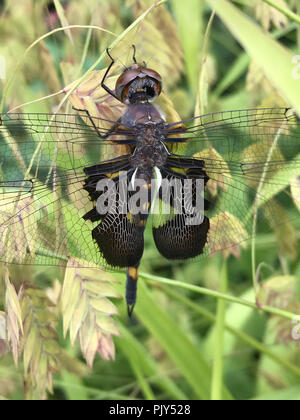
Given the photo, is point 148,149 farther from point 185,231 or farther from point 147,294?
point 147,294

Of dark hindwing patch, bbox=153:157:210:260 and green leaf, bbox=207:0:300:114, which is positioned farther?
dark hindwing patch, bbox=153:157:210:260

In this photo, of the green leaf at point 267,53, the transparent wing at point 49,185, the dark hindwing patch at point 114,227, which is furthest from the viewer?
Answer: the dark hindwing patch at point 114,227

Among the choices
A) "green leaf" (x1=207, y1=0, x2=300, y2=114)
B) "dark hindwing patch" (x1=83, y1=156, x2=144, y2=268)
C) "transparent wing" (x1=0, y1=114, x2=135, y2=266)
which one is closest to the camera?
"green leaf" (x1=207, y1=0, x2=300, y2=114)

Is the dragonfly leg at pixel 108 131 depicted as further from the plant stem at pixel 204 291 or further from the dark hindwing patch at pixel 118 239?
the plant stem at pixel 204 291

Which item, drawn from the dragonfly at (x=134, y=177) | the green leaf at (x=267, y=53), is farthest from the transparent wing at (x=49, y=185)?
the green leaf at (x=267, y=53)

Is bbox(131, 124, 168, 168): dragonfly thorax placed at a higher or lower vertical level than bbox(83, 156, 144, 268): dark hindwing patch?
higher

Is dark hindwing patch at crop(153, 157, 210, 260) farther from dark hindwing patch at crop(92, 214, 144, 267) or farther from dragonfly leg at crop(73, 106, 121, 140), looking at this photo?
dragonfly leg at crop(73, 106, 121, 140)

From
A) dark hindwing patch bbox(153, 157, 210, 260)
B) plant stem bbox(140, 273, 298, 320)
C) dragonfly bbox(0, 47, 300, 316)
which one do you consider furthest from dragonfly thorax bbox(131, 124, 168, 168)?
plant stem bbox(140, 273, 298, 320)
